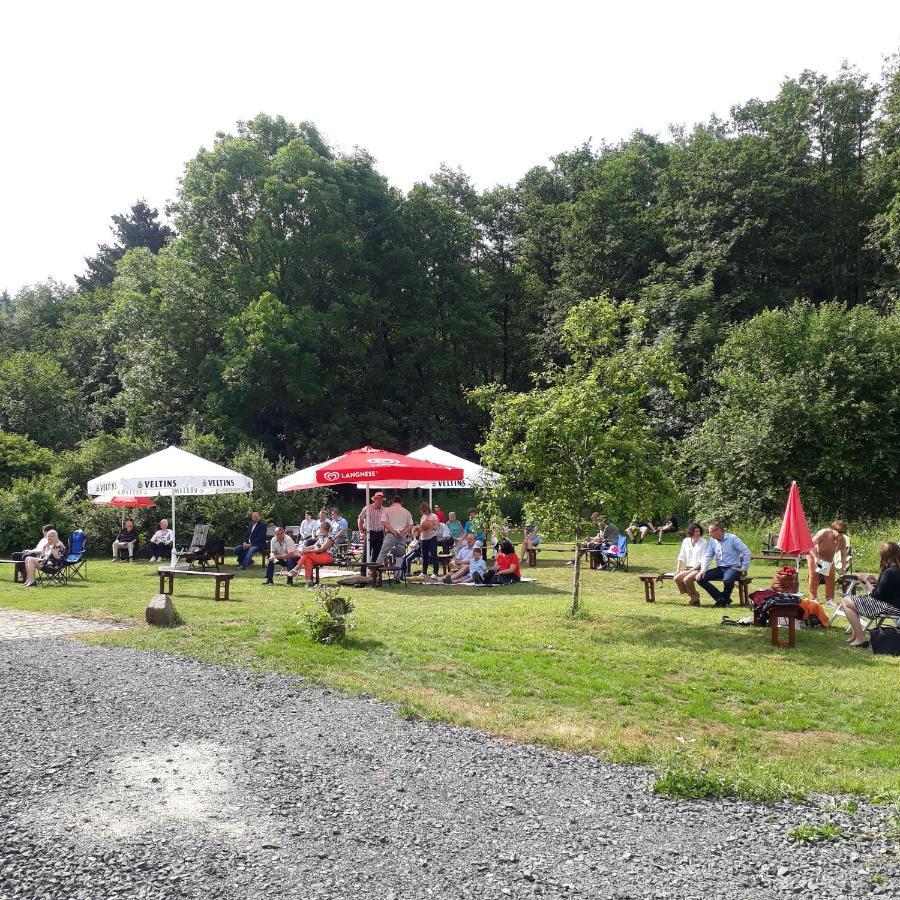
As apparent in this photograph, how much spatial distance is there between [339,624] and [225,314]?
28205mm

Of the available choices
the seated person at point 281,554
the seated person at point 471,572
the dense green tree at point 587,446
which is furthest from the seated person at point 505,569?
the dense green tree at point 587,446

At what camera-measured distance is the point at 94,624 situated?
11.0 meters

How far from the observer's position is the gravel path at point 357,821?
3.90 meters

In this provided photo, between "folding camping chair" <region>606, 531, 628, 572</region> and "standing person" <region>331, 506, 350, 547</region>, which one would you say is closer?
"folding camping chair" <region>606, 531, 628, 572</region>

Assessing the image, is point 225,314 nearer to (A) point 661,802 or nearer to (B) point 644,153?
(B) point 644,153

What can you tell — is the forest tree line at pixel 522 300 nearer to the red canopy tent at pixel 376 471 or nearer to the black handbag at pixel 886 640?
the red canopy tent at pixel 376 471

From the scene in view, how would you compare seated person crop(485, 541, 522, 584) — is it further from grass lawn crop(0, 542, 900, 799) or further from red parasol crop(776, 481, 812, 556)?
red parasol crop(776, 481, 812, 556)

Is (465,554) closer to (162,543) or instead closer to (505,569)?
(505,569)

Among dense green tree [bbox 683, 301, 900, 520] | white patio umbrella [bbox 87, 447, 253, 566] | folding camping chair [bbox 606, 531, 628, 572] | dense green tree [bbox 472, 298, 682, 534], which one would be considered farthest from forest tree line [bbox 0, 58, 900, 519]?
dense green tree [bbox 472, 298, 682, 534]

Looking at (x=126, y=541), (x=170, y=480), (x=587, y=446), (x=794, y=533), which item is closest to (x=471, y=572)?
(x=587, y=446)

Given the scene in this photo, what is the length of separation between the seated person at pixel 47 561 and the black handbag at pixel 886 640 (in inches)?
562

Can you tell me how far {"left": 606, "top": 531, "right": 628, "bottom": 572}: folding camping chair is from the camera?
58.7 feet

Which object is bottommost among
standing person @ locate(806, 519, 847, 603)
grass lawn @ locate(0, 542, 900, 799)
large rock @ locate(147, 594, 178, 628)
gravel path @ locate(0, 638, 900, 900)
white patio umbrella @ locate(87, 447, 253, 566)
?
gravel path @ locate(0, 638, 900, 900)

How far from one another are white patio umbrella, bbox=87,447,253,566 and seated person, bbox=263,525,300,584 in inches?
49.9
